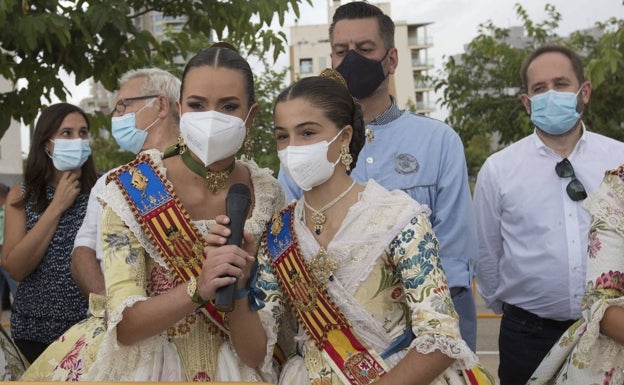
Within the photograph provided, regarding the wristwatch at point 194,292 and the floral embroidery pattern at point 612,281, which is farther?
the floral embroidery pattern at point 612,281

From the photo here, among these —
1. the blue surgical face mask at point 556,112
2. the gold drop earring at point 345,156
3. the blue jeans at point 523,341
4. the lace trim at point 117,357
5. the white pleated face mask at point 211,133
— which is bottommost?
the blue jeans at point 523,341

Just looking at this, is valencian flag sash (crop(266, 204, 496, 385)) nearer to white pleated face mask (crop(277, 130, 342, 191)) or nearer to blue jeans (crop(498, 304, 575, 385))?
white pleated face mask (crop(277, 130, 342, 191))

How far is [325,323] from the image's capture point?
286 centimetres

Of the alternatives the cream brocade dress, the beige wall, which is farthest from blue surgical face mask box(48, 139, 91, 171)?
the beige wall

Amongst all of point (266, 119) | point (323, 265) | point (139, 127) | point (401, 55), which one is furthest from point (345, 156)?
point (401, 55)

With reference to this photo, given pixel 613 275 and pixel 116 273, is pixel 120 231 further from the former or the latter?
pixel 613 275

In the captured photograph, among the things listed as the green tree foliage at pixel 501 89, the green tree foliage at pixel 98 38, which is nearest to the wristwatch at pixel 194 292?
the green tree foliage at pixel 98 38

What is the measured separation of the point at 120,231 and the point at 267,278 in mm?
484

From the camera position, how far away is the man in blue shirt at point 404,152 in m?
3.62

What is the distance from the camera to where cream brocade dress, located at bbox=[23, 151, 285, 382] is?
284 centimetres

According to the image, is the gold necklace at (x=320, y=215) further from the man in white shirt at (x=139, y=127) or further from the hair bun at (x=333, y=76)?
the man in white shirt at (x=139, y=127)

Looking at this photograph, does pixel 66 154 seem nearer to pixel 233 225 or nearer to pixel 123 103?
pixel 123 103

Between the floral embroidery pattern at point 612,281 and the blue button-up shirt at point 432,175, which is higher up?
the blue button-up shirt at point 432,175

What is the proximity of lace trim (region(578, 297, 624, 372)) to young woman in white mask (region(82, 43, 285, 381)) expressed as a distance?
1.08 metres
